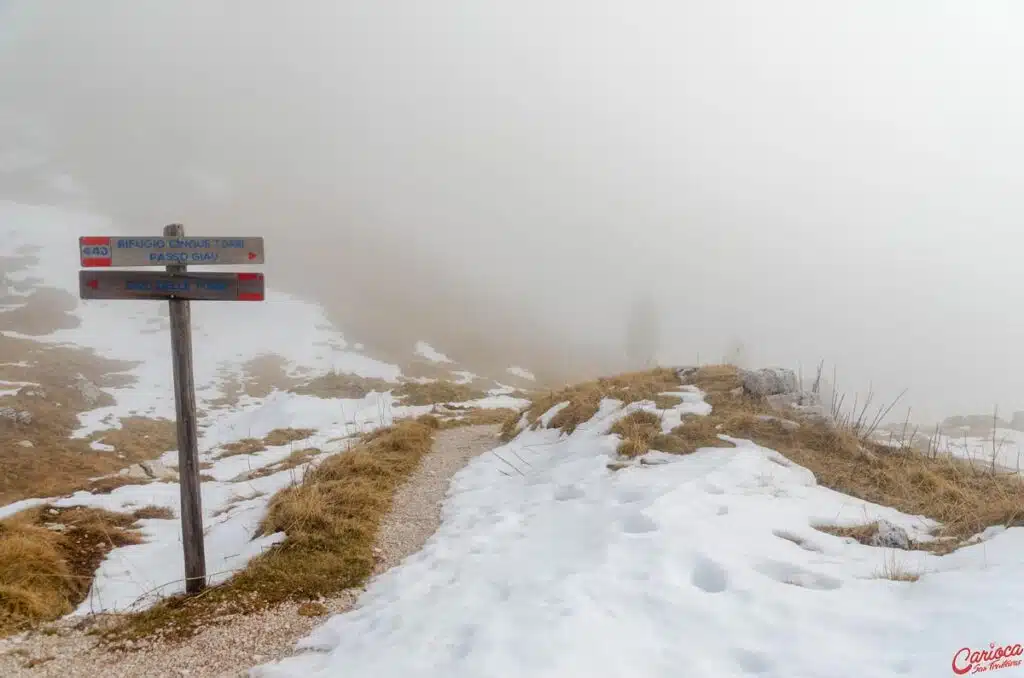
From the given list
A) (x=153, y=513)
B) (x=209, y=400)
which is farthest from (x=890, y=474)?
(x=209, y=400)

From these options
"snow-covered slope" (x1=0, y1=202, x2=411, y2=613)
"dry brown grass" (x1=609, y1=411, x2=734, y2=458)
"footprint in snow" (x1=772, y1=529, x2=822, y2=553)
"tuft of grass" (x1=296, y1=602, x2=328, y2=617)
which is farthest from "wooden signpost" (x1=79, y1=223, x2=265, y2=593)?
"dry brown grass" (x1=609, y1=411, x2=734, y2=458)

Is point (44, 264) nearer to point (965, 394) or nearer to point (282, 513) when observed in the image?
point (282, 513)

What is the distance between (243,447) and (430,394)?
12238mm

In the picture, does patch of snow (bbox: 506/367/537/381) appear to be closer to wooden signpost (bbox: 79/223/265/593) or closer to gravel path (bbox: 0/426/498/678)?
wooden signpost (bbox: 79/223/265/593)

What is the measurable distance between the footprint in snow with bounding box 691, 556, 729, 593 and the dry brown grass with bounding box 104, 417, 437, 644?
4.29 m

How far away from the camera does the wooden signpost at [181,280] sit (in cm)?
604

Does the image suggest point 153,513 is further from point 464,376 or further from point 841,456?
point 464,376

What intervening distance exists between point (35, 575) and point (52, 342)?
2365 inches

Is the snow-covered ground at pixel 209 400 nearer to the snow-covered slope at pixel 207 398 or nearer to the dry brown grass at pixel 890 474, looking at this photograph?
the snow-covered slope at pixel 207 398

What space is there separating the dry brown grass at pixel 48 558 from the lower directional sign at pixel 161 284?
3.59 m

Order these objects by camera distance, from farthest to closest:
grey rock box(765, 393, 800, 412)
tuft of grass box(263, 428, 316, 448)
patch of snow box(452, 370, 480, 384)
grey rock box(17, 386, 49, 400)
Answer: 1. patch of snow box(452, 370, 480, 384)
2. grey rock box(17, 386, 49, 400)
3. tuft of grass box(263, 428, 316, 448)
4. grey rock box(765, 393, 800, 412)

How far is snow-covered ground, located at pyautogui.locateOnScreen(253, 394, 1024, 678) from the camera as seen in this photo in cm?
395

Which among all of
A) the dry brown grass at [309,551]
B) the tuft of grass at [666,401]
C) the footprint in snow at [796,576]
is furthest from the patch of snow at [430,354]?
the footprint in snow at [796,576]

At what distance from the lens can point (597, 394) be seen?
1430 centimetres
